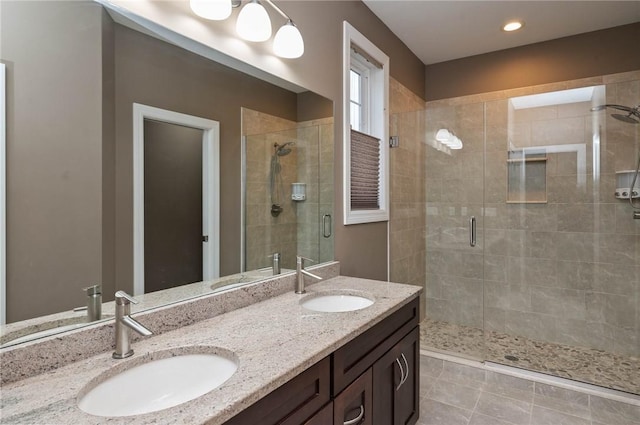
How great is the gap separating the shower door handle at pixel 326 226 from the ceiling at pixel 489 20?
1611mm

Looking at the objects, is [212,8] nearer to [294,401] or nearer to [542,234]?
[294,401]

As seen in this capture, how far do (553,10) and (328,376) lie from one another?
3067 millimetres

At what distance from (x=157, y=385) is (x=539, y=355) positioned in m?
2.95

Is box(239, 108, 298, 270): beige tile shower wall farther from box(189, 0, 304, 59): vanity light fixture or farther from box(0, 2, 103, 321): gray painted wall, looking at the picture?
box(0, 2, 103, 321): gray painted wall

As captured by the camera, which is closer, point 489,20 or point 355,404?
point 355,404

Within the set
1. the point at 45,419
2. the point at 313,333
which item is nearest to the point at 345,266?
the point at 313,333

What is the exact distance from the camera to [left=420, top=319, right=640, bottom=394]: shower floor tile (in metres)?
2.45

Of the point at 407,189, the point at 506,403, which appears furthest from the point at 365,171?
the point at 506,403

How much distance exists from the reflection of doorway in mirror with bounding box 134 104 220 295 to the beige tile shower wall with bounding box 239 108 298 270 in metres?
0.20

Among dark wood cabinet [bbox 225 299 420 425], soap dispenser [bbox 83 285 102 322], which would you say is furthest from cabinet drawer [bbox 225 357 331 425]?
soap dispenser [bbox 83 285 102 322]

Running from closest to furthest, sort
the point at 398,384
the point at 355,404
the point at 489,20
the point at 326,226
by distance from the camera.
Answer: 1. the point at 355,404
2. the point at 398,384
3. the point at 326,226
4. the point at 489,20

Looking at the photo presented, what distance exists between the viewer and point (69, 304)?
1015 millimetres

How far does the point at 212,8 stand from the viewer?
1.35 metres

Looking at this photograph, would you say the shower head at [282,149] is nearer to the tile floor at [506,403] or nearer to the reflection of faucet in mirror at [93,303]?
the reflection of faucet in mirror at [93,303]
